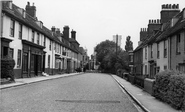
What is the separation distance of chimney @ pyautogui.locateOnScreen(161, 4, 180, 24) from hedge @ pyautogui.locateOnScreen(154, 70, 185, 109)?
18998 millimetres

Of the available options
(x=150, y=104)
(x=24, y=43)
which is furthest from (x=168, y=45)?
(x=24, y=43)

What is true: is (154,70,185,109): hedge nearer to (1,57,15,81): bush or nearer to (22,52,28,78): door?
(1,57,15,81): bush

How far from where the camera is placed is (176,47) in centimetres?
1959

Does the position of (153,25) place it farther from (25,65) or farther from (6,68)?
(6,68)

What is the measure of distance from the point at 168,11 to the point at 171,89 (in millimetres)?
21747

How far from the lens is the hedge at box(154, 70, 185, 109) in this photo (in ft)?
27.7

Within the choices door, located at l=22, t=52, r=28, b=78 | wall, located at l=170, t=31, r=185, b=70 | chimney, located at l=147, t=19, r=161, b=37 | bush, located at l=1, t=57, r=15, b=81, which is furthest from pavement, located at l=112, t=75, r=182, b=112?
chimney, located at l=147, t=19, r=161, b=37

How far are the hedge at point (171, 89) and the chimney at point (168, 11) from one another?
18998 mm

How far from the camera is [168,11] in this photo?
28859 mm

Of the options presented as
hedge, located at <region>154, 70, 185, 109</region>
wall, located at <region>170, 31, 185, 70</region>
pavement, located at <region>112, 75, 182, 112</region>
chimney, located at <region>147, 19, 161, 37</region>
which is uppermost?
chimney, located at <region>147, 19, 161, 37</region>

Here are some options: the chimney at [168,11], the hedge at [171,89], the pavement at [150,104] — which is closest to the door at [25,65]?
the pavement at [150,104]

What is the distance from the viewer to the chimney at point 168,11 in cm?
2831

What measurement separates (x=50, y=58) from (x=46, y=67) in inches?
112

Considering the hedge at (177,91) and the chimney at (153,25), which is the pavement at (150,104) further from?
the chimney at (153,25)
